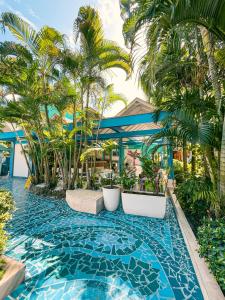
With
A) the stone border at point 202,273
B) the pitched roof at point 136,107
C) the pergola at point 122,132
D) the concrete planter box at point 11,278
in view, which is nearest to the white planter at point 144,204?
the stone border at point 202,273

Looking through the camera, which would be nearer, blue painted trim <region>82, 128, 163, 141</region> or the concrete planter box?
the concrete planter box

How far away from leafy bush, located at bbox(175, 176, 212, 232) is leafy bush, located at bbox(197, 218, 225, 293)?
0.60 m

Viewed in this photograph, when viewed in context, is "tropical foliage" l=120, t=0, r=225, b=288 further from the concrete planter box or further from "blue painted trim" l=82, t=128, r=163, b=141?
"blue painted trim" l=82, t=128, r=163, b=141

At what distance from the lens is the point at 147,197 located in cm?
413

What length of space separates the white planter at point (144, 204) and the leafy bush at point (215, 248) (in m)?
1.83

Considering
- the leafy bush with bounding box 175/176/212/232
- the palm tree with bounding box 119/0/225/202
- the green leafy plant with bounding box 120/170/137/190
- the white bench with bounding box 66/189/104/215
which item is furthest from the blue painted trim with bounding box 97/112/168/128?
the palm tree with bounding box 119/0/225/202

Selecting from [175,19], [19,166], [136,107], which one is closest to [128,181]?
[175,19]

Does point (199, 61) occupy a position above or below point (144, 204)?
above

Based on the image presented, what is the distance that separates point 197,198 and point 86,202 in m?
3.06

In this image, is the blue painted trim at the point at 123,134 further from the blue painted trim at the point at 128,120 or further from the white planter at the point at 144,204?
the white planter at the point at 144,204

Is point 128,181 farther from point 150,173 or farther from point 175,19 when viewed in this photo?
point 175,19

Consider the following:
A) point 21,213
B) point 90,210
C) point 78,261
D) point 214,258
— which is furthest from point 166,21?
point 21,213

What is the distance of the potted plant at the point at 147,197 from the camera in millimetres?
4086

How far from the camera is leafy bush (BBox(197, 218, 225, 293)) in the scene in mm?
1728
